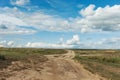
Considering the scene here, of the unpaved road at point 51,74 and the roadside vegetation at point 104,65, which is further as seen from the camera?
the roadside vegetation at point 104,65

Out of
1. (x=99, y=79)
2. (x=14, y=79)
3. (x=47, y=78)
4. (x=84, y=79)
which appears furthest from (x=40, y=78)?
(x=99, y=79)

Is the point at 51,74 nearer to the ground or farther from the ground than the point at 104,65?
farther from the ground

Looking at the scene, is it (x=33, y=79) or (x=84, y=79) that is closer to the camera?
(x=33, y=79)

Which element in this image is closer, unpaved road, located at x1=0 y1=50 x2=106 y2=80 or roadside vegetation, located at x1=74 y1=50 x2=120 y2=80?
unpaved road, located at x1=0 y1=50 x2=106 y2=80

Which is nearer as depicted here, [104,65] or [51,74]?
[51,74]

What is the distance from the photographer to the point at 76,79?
1146 inches

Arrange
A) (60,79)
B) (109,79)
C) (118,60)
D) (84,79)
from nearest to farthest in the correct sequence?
(60,79) → (84,79) → (109,79) → (118,60)

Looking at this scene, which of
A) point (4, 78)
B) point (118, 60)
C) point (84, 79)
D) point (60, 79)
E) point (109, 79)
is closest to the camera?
point (4, 78)

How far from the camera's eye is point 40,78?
27.8 meters

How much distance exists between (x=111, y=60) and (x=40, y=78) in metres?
56.3

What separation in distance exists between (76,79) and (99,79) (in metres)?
3.41

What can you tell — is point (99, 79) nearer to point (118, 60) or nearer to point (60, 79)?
point (60, 79)

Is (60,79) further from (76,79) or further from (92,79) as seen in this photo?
(92,79)

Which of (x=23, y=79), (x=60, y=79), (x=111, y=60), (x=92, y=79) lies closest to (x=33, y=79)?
(x=23, y=79)
